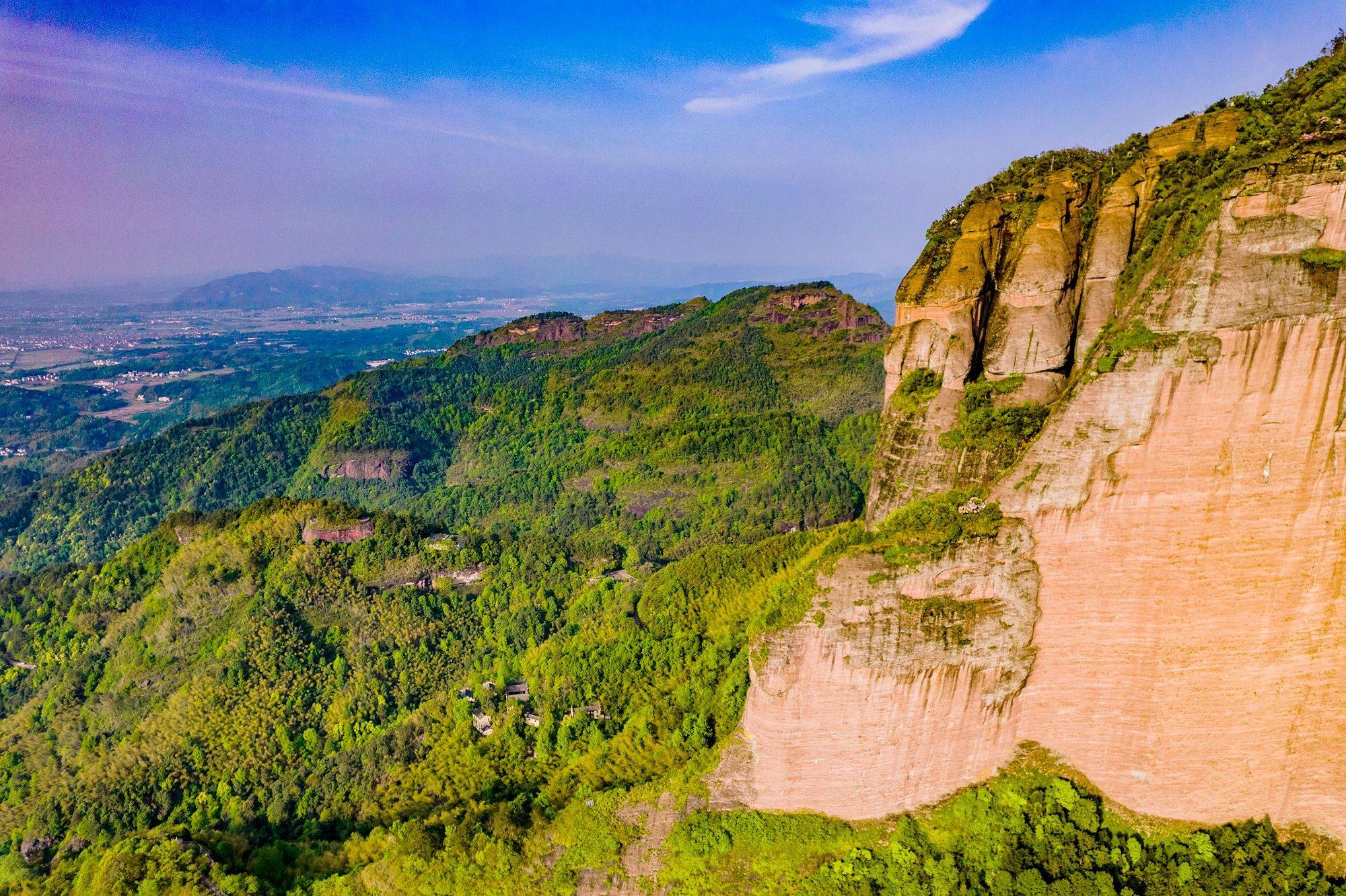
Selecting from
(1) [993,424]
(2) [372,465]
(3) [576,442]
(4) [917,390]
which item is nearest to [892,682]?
(1) [993,424]

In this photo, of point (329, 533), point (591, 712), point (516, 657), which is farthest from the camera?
point (329, 533)

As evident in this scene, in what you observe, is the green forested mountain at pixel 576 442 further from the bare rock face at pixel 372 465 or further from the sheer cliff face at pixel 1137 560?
the sheer cliff face at pixel 1137 560

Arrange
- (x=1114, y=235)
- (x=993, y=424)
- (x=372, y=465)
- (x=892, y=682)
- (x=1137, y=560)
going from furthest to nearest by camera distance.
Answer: (x=372, y=465) → (x=993, y=424) → (x=892, y=682) → (x=1114, y=235) → (x=1137, y=560)

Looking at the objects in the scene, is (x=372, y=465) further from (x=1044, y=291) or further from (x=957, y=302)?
(x=1044, y=291)

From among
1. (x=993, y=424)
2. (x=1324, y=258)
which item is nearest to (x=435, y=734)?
(x=993, y=424)

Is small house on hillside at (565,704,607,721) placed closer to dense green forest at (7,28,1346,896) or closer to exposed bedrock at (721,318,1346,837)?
dense green forest at (7,28,1346,896)

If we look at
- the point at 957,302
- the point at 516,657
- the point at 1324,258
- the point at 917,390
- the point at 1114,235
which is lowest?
the point at 516,657

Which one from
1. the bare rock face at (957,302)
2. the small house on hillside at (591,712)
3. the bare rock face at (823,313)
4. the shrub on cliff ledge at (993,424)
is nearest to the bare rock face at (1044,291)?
the bare rock face at (957,302)

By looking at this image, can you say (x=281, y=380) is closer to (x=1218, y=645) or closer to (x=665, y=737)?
(x=665, y=737)

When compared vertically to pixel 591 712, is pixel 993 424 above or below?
above

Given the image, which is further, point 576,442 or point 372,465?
point 372,465
